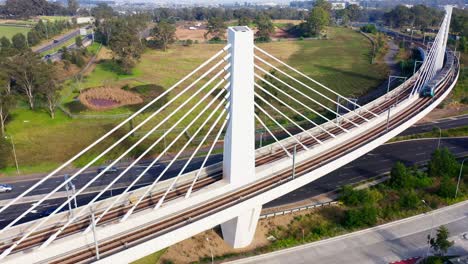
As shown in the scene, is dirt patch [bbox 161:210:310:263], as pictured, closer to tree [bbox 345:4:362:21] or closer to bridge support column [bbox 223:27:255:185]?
bridge support column [bbox 223:27:255:185]

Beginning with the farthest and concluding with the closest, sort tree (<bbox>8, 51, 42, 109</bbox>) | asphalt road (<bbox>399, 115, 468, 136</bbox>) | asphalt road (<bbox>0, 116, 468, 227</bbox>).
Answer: tree (<bbox>8, 51, 42, 109</bbox>) → asphalt road (<bbox>399, 115, 468, 136</bbox>) → asphalt road (<bbox>0, 116, 468, 227</bbox>)

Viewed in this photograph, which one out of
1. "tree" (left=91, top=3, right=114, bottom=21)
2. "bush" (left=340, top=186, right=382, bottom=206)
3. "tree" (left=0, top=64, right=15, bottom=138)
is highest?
"tree" (left=91, top=3, right=114, bottom=21)

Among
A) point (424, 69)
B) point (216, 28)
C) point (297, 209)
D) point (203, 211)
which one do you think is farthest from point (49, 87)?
point (216, 28)

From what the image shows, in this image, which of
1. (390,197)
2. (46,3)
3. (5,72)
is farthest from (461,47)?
(46,3)

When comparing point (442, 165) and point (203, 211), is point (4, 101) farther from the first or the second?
point (442, 165)

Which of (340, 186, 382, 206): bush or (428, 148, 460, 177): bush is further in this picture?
(428, 148, 460, 177): bush

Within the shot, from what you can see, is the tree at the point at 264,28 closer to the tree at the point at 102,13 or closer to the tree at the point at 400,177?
the tree at the point at 102,13

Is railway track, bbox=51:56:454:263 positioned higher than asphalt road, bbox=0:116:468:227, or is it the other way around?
railway track, bbox=51:56:454:263

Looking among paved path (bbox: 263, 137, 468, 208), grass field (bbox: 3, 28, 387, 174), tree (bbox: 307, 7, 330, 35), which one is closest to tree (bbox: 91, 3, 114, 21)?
grass field (bbox: 3, 28, 387, 174)
